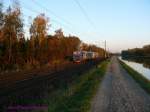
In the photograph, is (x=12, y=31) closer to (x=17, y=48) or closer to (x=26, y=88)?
(x=17, y=48)

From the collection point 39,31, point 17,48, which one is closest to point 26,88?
point 17,48

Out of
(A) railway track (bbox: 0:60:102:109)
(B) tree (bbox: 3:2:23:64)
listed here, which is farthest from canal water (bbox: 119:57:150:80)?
(B) tree (bbox: 3:2:23:64)

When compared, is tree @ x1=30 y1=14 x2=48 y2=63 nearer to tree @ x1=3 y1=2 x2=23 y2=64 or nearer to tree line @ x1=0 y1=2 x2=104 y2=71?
tree line @ x1=0 y1=2 x2=104 y2=71

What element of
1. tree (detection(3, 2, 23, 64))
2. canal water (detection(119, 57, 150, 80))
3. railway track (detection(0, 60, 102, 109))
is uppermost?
tree (detection(3, 2, 23, 64))

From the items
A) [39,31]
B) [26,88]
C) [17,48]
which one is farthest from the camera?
[39,31]

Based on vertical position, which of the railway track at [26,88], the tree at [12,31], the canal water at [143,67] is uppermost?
the tree at [12,31]

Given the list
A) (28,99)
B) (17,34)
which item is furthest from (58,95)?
(17,34)

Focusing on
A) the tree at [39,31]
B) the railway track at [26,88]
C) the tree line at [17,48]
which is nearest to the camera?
the railway track at [26,88]

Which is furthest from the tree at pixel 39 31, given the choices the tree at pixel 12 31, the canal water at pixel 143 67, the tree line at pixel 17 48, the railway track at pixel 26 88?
the railway track at pixel 26 88

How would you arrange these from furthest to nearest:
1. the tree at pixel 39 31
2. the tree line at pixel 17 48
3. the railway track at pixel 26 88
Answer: the tree at pixel 39 31
the tree line at pixel 17 48
the railway track at pixel 26 88

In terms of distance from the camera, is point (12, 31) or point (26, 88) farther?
point (12, 31)

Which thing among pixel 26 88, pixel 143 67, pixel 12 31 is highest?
pixel 12 31

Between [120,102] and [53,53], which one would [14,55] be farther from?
[120,102]

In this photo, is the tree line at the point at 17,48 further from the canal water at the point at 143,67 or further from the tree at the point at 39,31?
the canal water at the point at 143,67
